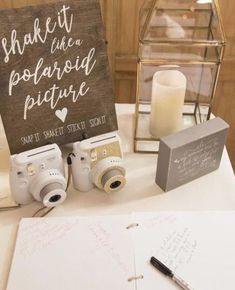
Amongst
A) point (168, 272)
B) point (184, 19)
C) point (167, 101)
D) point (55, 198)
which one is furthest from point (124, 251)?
point (184, 19)

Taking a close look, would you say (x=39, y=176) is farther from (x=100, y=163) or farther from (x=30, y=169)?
(x=100, y=163)

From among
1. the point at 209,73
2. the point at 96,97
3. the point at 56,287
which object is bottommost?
the point at 56,287

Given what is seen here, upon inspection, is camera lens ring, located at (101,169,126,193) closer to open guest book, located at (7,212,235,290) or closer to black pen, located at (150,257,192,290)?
open guest book, located at (7,212,235,290)

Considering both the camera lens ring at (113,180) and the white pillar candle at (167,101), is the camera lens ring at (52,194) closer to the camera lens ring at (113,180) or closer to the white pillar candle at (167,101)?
the camera lens ring at (113,180)

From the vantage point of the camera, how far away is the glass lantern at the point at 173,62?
3.27 feet

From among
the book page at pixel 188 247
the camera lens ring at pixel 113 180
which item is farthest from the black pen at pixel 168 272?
the camera lens ring at pixel 113 180

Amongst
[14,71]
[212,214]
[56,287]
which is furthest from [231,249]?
[14,71]

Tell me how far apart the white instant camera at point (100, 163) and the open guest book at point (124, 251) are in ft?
0.28

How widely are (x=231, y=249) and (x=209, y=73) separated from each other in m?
0.48

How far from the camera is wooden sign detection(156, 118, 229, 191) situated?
928 millimetres

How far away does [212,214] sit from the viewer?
91 cm

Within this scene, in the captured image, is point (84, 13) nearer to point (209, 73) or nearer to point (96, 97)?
point (96, 97)

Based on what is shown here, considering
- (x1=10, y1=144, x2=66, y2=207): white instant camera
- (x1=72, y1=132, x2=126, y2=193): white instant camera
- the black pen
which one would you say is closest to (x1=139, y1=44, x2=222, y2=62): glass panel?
(x1=72, y1=132, x2=126, y2=193): white instant camera

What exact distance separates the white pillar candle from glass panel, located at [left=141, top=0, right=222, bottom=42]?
107mm
